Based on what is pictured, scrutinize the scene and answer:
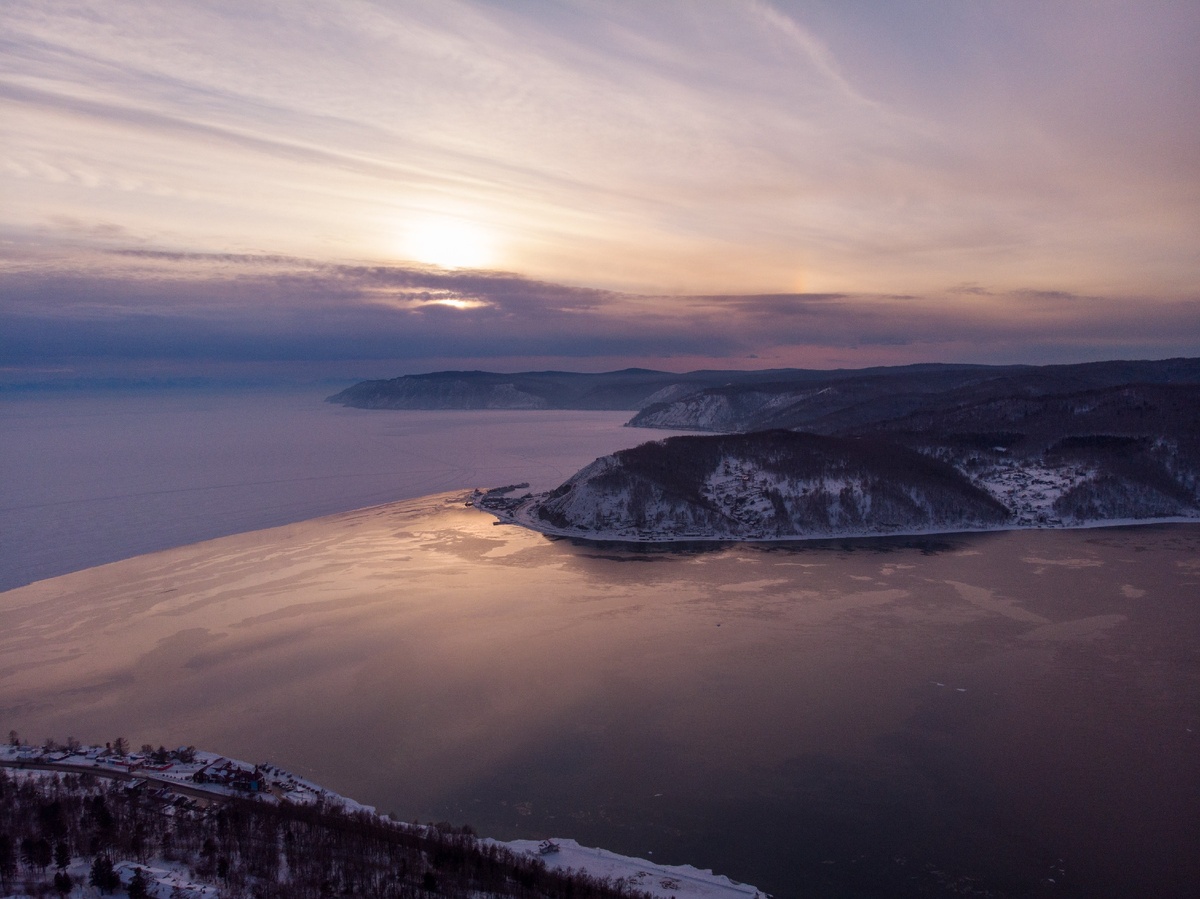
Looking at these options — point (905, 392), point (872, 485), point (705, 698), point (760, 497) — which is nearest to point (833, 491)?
point (872, 485)

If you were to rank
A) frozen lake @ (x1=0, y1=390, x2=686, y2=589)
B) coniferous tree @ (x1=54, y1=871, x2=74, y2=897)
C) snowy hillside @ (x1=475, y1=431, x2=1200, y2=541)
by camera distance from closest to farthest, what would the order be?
coniferous tree @ (x1=54, y1=871, x2=74, y2=897) → frozen lake @ (x1=0, y1=390, x2=686, y2=589) → snowy hillside @ (x1=475, y1=431, x2=1200, y2=541)

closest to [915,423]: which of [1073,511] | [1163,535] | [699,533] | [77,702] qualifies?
[1073,511]

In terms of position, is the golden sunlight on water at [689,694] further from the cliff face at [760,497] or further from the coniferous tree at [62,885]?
the cliff face at [760,497]

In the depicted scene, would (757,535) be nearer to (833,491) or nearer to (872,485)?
(833,491)

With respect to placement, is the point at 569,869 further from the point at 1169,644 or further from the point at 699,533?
the point at 699,533

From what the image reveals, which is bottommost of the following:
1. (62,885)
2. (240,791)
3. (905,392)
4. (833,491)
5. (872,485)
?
(240,791)

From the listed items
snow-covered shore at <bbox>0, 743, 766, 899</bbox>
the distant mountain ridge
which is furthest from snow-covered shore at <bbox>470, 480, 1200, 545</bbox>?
the distant mountain ridge

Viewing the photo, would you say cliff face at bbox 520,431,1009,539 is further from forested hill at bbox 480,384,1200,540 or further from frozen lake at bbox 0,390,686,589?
frozen lake at bbox 0,390,686,589
